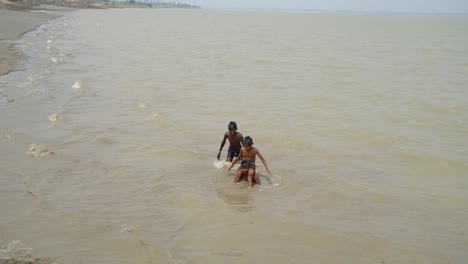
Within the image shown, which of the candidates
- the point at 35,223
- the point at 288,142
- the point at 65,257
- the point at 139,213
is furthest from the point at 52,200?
the point at 288,142

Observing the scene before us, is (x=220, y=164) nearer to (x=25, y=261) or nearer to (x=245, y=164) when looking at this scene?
(x=245, y=164)

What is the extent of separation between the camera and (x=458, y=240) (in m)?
6.30

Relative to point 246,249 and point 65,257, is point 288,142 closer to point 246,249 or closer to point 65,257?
point 246,249

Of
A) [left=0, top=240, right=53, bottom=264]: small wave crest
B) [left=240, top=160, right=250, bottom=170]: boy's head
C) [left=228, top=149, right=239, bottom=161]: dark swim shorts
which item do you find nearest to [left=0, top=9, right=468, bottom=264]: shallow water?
[left=0, top=240, right=53, bottom=264]: small wave crest

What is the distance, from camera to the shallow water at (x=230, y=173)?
5.92 meters

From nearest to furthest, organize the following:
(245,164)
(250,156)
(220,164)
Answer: (245,164)
(250,156)
(220,164)

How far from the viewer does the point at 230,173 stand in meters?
8.68

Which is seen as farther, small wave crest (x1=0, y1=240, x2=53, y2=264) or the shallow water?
the shallow water

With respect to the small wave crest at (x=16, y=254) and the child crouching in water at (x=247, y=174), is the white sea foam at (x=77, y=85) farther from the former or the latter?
the small wave crest at (x=16, y=254)

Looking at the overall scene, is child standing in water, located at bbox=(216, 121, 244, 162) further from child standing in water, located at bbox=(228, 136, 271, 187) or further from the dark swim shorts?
child standing in water, located at bbox=(228, 136, 271, 187)

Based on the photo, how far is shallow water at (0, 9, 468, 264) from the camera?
19.4 feet

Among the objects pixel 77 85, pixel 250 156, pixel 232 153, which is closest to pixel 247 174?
pixel 250 156

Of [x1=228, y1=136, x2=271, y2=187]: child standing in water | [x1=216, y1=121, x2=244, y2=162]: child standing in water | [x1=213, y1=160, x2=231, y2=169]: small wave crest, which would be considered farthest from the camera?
[x1=213, y1=160, x2=231, y2=169]: small wave crest

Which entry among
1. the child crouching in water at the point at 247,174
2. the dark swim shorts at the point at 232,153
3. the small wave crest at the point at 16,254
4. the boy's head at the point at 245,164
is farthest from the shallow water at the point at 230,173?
the dark swim shorts at the point at 232,153
